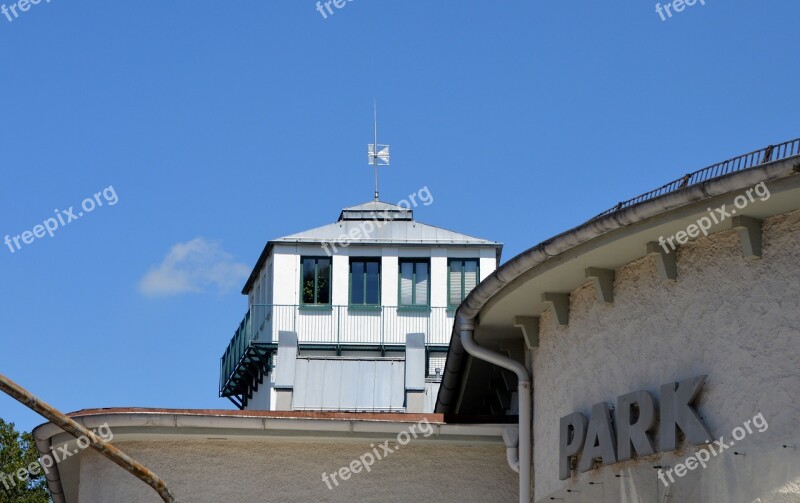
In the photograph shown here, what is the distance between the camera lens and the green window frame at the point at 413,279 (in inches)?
1622

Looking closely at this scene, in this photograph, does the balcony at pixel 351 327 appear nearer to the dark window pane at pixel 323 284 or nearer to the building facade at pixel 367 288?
the building facade at pixel 367 288

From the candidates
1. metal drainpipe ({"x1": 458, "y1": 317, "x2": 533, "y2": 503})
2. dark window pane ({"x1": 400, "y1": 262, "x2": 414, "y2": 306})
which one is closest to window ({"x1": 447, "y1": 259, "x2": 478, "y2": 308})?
dark window pane ({"x1": 400, "y1": 262, "x2": 414, "y2": 306})

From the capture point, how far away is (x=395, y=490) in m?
15.3

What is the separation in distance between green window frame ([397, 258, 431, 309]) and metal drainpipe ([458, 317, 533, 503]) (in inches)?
1037

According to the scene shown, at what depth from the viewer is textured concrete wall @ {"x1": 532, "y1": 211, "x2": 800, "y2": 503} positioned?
10289 mm

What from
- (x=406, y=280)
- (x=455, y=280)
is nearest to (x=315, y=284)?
(x=406, y=280)

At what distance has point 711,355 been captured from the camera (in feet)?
36.2

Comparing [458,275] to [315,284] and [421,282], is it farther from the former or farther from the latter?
[315,284]

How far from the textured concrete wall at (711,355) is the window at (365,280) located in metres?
27.8

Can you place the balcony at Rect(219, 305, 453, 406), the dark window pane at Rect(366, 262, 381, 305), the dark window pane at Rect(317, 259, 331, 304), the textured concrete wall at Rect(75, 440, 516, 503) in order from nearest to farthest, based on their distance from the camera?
the textured concrete wall at Rect(75, 440, 516, 503), the balcony at Rect(219, 305, 453, 406), the dark window pane at Rect(317, 259, 331, 304), the dark window pane at Rect(366, 262, 381, 305)

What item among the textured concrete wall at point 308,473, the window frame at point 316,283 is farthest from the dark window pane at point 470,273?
the textured concrete wall at point 308,473

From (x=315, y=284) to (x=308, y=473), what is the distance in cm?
2589

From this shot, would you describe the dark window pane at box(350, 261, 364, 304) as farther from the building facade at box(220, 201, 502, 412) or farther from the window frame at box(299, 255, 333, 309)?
the window frame at box(299, 255, 333, 309)

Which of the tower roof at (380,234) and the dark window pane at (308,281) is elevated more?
the tower roof at (380,234)
